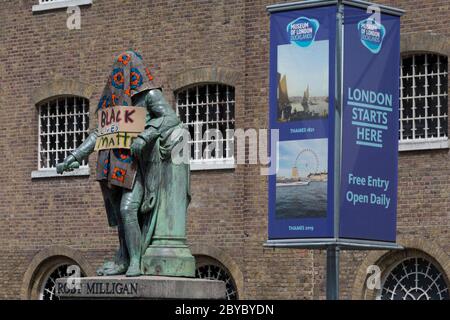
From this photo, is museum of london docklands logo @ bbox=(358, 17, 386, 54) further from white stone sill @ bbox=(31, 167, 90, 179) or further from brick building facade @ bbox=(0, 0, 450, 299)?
white stone sill @ bbox=(31, 167, 90, 179)

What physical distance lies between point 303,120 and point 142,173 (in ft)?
8.75

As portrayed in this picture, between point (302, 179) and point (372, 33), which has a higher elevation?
point (372, 33)

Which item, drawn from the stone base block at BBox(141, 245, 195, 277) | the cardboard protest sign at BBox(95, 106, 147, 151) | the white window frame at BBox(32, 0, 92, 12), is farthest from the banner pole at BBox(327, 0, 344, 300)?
the white window frame at BBox(32, 0, 92, 12)

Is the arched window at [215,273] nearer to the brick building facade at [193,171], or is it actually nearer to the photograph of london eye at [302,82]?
the brick building facade at [193,171]

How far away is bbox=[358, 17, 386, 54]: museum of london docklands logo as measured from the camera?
13.0 m

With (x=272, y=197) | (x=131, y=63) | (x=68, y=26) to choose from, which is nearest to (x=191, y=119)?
(x=68, y=26)

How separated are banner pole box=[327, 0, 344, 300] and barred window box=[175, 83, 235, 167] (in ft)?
35.5

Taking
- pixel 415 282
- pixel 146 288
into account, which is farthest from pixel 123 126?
pixel 415 282

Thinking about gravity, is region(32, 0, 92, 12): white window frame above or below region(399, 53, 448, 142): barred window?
above

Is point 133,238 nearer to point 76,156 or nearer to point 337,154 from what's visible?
point 76,156

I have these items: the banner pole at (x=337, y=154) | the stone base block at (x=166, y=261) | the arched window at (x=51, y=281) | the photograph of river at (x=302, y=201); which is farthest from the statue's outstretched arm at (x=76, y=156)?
the arched window at (x=51, y=281)

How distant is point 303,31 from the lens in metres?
13.0

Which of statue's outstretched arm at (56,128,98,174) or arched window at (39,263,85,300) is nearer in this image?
statue's outstretched arm at (56,128,98,174)

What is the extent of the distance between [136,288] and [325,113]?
3012 mm
